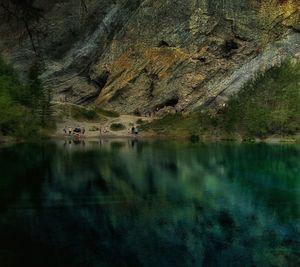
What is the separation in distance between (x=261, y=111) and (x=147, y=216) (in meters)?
90.6

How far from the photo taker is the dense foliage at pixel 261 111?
114812mm

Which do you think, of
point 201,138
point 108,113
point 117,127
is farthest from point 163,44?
point 201,138

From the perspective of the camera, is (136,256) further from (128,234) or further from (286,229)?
(286,229)

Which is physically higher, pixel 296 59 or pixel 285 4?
pixel 285 4

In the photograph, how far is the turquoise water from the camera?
20.1 meters

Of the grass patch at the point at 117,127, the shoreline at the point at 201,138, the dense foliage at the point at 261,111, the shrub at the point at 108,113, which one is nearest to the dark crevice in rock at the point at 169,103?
the shrub at the point at 108,113

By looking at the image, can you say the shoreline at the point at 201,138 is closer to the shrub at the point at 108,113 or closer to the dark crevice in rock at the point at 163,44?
the shrub at the point at 108,113

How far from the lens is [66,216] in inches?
1073

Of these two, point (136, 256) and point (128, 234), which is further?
point (128, 234)

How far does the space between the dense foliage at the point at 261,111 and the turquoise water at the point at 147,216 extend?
65549mm

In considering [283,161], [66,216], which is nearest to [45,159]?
[283,161]

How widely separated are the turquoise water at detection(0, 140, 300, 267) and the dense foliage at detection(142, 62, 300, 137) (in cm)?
6555

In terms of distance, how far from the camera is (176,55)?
489ft

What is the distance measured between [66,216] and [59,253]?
23.7 ft
